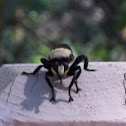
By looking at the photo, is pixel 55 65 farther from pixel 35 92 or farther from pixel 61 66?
pixel 35 92

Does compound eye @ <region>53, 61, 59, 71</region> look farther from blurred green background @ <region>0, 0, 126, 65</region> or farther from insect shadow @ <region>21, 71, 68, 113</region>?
blurred green background @ <region>0, 0, 126, 65</region>

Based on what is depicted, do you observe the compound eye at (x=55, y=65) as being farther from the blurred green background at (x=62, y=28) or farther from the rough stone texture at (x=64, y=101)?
the blurred green background at (x=62, y=28)

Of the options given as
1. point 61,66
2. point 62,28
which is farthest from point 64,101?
point 62,28

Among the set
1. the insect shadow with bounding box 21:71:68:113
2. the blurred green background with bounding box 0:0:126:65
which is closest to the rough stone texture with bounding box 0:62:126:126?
the insect shadow with bounding box 21:71:68:113

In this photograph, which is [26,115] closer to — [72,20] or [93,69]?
[93,69]

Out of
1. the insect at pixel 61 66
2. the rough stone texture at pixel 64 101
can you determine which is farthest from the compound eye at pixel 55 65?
the rough stone texture at pixel 64 101

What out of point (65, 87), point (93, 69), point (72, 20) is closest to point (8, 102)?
point (65, 87)
